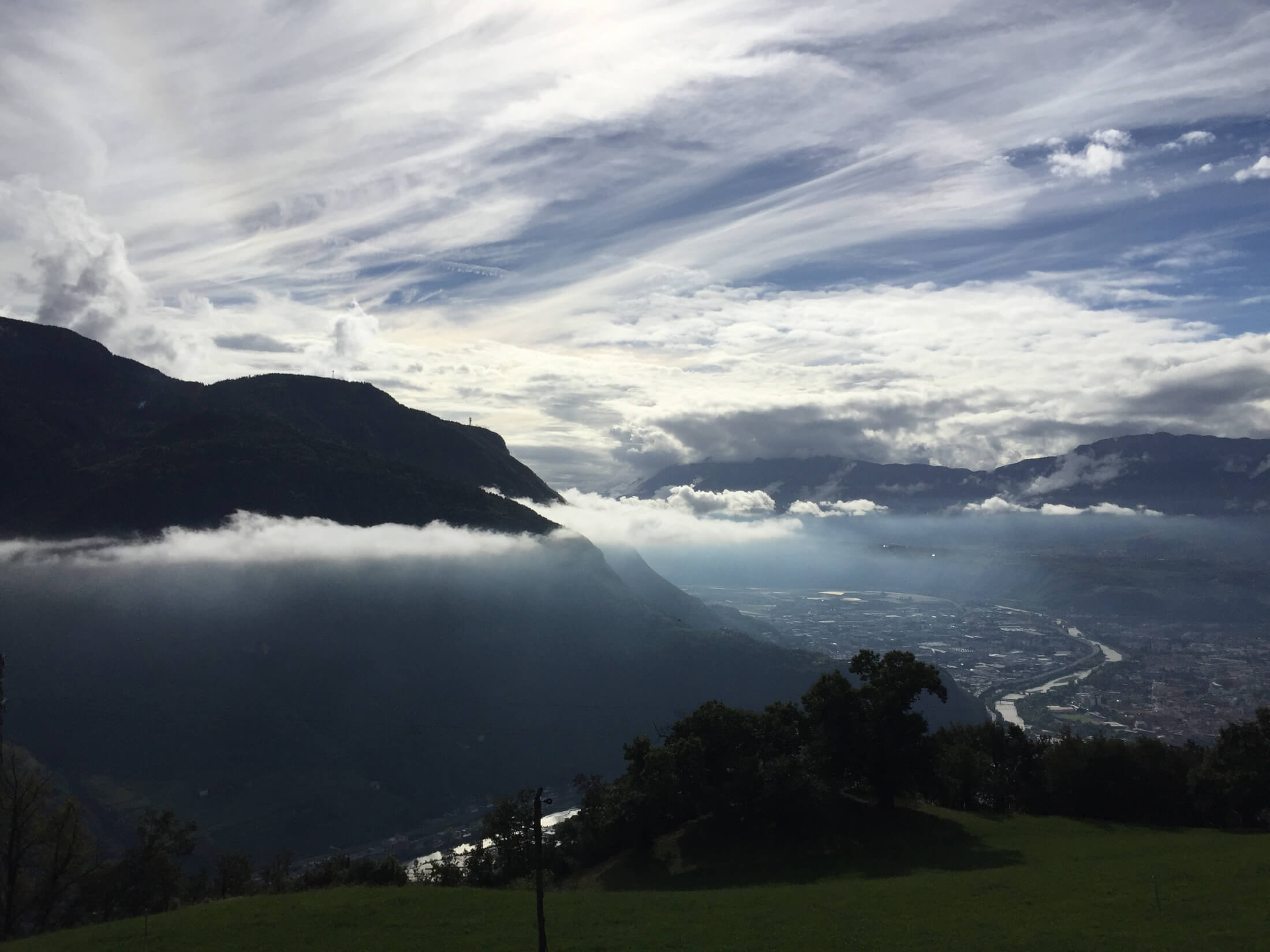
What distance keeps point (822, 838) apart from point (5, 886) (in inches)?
2328

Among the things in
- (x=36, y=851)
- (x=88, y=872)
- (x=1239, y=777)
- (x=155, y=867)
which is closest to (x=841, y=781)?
(x=1239, y=777)

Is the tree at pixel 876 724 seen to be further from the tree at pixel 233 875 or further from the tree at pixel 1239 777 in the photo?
the tree at pixel 233 875

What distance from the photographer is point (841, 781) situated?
64.0 meters

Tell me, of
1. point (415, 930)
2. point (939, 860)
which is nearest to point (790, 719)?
point (939, 860)

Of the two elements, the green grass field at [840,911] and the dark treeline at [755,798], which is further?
the dark treeline at [755,798]

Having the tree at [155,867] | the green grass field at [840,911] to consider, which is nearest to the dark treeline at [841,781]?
the green grass field at [840,911]

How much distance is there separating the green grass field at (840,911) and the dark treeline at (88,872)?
1468 cm

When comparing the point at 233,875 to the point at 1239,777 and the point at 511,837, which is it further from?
the point at 1239,777

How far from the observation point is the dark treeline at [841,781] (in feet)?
203

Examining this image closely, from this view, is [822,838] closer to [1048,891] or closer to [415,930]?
[1048,891]

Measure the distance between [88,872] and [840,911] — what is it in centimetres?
5786

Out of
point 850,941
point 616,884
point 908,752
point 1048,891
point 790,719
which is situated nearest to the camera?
point 850,941

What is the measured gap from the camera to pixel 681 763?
65875 mm

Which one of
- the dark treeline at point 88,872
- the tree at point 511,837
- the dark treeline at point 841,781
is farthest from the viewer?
the tree at point 511,837
